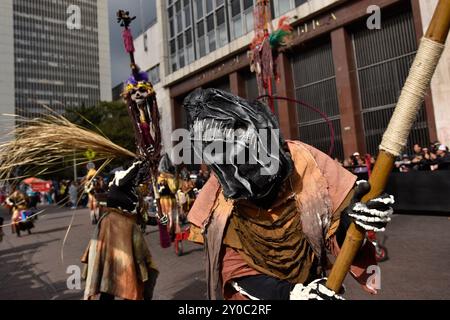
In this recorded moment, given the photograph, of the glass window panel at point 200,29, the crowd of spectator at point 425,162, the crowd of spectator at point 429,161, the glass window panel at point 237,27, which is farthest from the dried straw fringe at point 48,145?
the glass window panel at point 200,29

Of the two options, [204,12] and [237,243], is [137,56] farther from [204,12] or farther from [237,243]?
[237,243]

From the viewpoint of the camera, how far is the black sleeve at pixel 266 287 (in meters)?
1.73

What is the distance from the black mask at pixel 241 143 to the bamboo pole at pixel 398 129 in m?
0.44

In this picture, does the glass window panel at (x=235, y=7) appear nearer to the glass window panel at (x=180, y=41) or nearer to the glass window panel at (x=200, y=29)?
the glass window panel at (x=200, y=29)

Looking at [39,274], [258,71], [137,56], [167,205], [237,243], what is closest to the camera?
[237,243]

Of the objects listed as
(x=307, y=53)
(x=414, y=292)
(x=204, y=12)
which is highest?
(x=204, y=12)

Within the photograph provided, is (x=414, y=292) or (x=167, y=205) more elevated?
(x=167, y=205)

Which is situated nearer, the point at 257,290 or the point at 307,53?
the point at 257,290

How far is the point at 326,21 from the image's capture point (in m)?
15.1

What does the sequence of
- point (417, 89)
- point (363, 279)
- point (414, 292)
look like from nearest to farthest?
point (417, 89)
point (363, 279)
point (414, 292)

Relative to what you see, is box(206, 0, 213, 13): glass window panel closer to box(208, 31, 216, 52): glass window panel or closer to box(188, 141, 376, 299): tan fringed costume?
box(208, 31, 216, 52): glass window panel

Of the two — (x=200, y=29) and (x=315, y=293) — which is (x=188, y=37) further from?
(x=315, y=293)

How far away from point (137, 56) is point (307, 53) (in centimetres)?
1766
